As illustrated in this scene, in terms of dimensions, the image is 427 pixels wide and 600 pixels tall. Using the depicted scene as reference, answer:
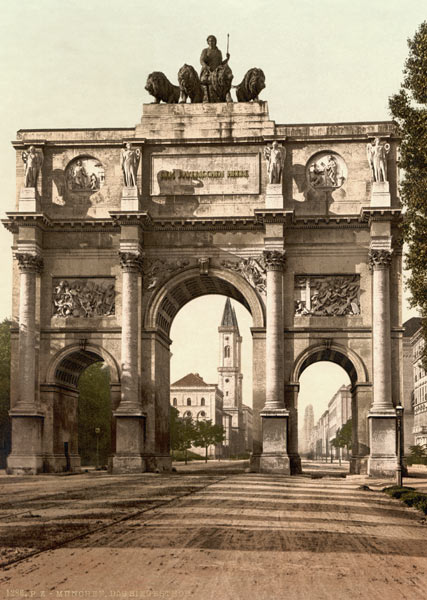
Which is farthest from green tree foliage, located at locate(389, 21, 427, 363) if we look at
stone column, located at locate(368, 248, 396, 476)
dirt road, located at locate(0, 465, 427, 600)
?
stone column, located at locate(368, 248, 396, 476)

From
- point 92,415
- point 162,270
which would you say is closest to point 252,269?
point 162,270

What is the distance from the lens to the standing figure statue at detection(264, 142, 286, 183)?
43812 millimetres

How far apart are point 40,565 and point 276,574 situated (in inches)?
107

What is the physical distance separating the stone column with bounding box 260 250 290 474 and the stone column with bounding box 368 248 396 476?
3.91 meters

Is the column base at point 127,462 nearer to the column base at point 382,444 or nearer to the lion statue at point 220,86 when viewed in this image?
the column base at point 382,444

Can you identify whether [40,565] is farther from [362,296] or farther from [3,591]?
[362,296]

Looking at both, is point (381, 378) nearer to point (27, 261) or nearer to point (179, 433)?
point (27, 261)

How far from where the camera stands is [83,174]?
4612 cm

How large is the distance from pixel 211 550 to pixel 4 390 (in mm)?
59136

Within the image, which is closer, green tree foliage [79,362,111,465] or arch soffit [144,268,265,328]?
arch soffit [144,268,265,328]

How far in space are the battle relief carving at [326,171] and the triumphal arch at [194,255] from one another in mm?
67

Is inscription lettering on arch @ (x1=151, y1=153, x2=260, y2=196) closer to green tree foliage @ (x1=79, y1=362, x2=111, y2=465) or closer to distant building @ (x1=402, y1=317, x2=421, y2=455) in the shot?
green tree foliage @ (x1=79, y1=362, x2=111, y2=465)

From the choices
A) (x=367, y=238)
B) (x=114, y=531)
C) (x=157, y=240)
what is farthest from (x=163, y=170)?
(x=114, y=531)

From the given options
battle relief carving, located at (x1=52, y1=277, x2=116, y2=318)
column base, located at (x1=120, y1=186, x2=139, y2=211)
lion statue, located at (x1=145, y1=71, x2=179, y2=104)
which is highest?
lion statue, located at (x1=145, y1=71, x2=179, y2=104)
